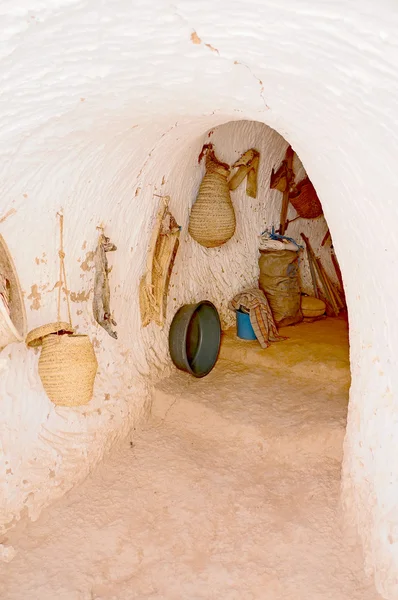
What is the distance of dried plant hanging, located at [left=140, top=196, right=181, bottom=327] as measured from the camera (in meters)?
3.26

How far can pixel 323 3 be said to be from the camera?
114 centimetres

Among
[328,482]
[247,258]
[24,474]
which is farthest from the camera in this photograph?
[247,258]

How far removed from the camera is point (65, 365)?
2.17 metres

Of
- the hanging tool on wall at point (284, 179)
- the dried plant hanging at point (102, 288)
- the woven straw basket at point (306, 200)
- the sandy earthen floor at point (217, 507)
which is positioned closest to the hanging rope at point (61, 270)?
the dried plant hanging at point (102, 288)

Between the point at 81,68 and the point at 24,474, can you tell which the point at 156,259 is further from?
the point at 81,68

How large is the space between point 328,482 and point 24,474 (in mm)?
1559

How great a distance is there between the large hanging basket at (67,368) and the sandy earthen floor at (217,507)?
0.74 metres

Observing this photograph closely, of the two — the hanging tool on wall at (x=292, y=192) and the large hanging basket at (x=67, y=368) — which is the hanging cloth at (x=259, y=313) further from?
the large hanging basket at (x=67, y=368)

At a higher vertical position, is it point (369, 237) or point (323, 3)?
point (323, 3)

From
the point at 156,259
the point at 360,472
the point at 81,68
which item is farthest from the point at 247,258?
the point at 81,68

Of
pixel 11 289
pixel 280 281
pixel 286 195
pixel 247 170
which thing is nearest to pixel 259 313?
pixel 280 281

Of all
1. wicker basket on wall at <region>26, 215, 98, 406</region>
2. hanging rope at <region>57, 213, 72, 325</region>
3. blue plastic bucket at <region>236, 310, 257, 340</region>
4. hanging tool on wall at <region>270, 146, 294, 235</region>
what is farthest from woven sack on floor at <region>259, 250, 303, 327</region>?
wicker basket on wall at <region>26, 215, 98, 406</region>

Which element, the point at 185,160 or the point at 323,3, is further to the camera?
the point at 185,160

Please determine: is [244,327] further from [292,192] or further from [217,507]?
[217,507]
